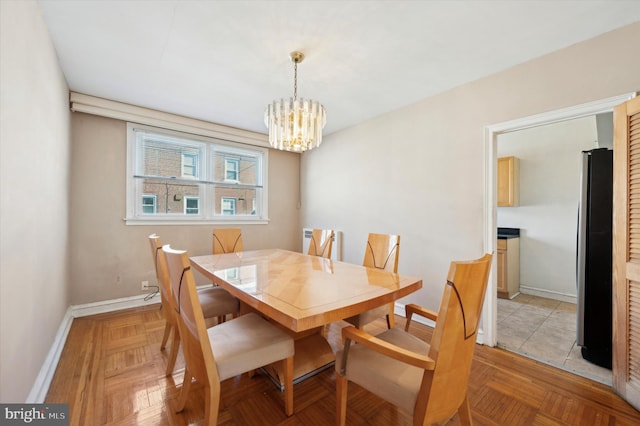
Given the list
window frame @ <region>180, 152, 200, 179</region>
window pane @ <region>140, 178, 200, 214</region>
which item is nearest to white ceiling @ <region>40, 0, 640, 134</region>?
window frame @ <region>180, 152, 200, 179</region>

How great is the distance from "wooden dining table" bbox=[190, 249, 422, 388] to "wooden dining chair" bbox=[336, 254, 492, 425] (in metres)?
0.19

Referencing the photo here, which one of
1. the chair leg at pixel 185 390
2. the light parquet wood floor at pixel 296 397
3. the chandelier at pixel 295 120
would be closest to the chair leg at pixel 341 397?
the light parquet wood floor at pixel 296 397

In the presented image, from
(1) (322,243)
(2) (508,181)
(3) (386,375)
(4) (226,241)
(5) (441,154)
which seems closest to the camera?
(3) (386,375)

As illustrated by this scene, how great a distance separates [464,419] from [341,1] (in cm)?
237

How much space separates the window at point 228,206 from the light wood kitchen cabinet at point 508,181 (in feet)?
13.4

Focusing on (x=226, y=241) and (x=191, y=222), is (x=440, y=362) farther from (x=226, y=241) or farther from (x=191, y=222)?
(x=191, y=222)

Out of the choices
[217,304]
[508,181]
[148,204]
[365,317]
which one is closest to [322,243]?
[365,317]

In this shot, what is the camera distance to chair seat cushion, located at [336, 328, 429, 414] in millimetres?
1088

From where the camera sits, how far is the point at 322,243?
304cm

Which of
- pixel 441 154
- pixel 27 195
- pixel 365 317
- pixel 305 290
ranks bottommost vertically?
pixel 365 317

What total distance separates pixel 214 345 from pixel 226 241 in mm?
2055

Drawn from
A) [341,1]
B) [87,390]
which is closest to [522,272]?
[341,1]

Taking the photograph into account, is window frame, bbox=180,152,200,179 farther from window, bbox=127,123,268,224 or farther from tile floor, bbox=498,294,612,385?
tile floor, bbox=498,294,612,385

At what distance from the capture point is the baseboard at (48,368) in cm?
152
